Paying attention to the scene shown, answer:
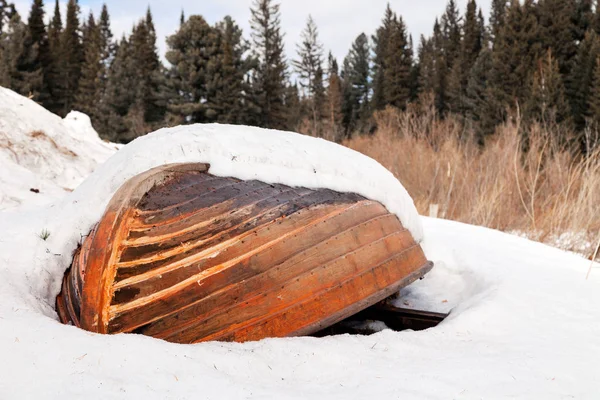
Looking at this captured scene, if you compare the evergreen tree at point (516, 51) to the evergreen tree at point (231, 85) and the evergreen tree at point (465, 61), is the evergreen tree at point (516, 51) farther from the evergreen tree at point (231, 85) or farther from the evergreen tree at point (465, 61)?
the evergreen tree at point (231, 85)

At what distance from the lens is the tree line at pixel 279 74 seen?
2031cm

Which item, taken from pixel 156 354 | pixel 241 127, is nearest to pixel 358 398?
pixel 156 354

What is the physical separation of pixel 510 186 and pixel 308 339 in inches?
183

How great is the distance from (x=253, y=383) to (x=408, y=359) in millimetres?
571

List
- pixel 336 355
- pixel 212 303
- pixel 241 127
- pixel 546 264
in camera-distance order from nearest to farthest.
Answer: pixel 336 355, pixel 212 303, pixel 241 127, pixel 546 264

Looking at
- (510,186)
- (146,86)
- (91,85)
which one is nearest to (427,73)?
(146,86)

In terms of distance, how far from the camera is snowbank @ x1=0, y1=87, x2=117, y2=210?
449 centimetres

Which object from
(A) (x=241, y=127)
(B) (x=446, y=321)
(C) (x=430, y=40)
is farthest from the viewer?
(C) (x=430, y=40)

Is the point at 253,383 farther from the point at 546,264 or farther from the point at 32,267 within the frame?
the point at 546,264

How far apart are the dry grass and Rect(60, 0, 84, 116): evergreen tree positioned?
30.4 m

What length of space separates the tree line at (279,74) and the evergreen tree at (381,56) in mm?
221

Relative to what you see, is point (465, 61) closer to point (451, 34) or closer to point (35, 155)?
point (451, 34)

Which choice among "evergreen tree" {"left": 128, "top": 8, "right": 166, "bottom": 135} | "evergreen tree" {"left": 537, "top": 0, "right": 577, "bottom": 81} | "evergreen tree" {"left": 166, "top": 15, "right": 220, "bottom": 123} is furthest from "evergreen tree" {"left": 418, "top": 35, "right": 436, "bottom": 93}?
"evergreen tree" {"left": 128, "top": 8, "right": 166, "bottom": 135}

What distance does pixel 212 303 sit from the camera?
5.62 feet
